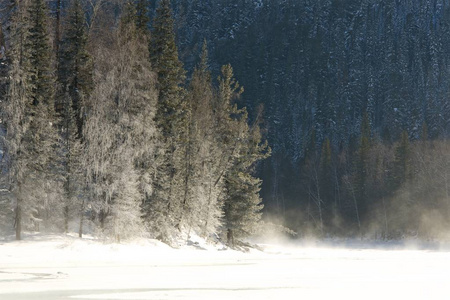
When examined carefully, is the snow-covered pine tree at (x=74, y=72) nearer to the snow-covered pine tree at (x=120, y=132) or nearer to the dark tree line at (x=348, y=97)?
the snow-covered pine tree at (x=120, y=132)

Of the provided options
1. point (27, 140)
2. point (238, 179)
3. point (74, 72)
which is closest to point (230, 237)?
point (238, 179)

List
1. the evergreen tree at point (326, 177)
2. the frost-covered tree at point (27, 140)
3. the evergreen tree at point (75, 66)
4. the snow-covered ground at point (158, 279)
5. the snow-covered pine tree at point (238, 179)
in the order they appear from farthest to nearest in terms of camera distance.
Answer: the evergreen tree at point (326, 177) < the snow-covered pine tree at point (238, 179) < the evergreen tree at point (75, 66) < the frost-covered tree at point (27, 140) < the snow-covered ground at point (158, 279)

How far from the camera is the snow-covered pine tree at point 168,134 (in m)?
36.0

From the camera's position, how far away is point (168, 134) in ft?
128

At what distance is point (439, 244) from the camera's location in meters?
61.1

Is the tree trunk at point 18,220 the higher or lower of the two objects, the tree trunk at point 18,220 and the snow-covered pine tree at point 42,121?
the lower

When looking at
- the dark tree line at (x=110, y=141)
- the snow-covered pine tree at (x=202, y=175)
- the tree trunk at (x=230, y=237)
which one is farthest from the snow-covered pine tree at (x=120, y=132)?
the tree trunk at (x=230, y=237)

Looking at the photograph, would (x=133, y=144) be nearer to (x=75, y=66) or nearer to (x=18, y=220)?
(x=75, y=66)

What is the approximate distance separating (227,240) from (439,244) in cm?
2888

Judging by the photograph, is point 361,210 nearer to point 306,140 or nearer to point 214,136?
point 214,136

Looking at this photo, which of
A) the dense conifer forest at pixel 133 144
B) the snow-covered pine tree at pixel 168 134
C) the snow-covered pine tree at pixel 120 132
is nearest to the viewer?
the dense conifer forest at pixel 133 144

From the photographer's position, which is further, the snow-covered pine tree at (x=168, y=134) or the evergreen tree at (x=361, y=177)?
the evergreen tree at (x=361, y=177)

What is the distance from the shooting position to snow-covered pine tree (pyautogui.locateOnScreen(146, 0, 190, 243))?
1416 inches

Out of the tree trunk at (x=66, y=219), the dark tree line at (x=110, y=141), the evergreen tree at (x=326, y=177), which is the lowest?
the evergreen tree at (x=326, y=177)
